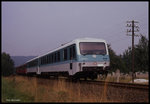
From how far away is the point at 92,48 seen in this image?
672 inches

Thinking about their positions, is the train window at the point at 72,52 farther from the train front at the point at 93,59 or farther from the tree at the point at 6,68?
the tree at the point at 6,68

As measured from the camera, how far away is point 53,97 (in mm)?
9859

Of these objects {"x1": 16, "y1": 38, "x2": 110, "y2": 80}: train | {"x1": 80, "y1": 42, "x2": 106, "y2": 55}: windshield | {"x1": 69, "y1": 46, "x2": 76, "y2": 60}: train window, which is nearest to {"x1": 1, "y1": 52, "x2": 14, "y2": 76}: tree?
{"x1": 69, "y1": 46, "x2": 76, "y2": 60}: train window

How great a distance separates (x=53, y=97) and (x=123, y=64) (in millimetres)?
36335

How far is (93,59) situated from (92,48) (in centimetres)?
82

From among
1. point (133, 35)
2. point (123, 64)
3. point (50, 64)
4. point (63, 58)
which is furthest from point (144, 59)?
point (123, 64)

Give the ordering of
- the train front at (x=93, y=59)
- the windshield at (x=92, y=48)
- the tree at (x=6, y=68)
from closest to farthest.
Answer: the train front at (x=93, y=59), the windshield at (x=92, y=48), the tree at (x=6, y=68)

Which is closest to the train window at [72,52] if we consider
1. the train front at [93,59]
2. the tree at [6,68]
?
the train front at [93,59]

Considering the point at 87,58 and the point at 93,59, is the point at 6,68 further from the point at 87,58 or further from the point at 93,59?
the point at 93,59

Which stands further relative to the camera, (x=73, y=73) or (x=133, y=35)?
(x=133, y=35)

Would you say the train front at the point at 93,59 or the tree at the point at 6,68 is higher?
the train front at the point at 93,59

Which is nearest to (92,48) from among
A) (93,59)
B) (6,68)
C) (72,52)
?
(93,59)

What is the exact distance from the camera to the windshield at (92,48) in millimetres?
16828

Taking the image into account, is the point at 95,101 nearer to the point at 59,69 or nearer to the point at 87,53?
the point at 87,53
